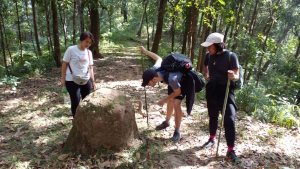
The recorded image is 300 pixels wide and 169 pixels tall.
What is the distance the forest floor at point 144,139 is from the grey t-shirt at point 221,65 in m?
1.44

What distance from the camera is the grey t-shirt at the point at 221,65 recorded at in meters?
3.46

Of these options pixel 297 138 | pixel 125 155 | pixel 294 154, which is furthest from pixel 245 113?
pixel 125 155

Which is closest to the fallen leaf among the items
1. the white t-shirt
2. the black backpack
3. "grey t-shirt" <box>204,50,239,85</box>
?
the white t-shirt

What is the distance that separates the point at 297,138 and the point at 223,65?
297 cm

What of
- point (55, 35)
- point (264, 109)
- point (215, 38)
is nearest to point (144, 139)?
point (215, 38)

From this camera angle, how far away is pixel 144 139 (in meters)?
4.14

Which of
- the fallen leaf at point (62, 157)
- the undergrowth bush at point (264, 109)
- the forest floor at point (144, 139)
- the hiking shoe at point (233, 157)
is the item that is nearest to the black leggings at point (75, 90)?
the forest floor at point (144, 139)

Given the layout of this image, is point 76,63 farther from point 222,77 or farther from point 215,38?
point 222,77

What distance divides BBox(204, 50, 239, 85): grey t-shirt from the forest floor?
1.44m

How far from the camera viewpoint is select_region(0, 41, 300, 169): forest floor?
3.48 meters

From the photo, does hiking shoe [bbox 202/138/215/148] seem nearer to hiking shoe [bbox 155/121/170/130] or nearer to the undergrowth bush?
hiking shoe [bbox 155/121/170/130]

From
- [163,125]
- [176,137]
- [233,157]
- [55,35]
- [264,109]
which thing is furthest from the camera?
[55,35]

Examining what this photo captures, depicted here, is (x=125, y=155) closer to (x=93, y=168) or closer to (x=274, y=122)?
(x=93, y=168)

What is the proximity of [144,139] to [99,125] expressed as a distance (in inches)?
42.1
